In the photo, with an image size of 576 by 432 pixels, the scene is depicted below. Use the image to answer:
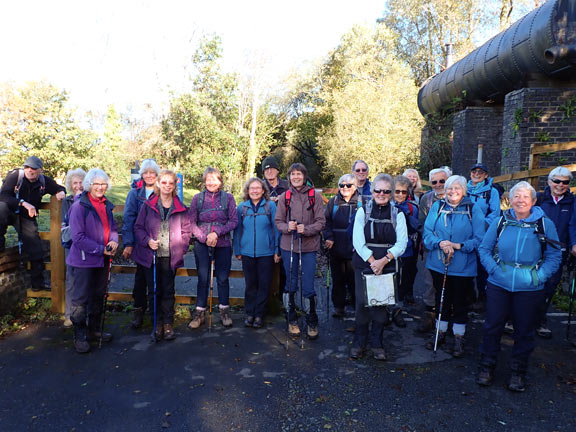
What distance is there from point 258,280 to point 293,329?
0.74 meters

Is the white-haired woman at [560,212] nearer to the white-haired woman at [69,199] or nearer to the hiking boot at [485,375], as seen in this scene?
the hiking boot at [485,375]

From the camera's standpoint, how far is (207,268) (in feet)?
16.4

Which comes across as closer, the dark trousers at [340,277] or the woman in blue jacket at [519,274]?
the woman in blue jacket at [519,274]

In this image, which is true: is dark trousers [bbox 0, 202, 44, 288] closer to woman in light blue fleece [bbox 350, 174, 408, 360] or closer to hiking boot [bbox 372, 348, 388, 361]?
woman in light blue fleece [bbox 350, 174, 408, 360]

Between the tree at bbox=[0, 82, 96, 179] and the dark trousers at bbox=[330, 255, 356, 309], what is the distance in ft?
64.4

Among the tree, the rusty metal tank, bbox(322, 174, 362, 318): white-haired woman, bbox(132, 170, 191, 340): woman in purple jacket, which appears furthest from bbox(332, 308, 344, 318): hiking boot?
the tree

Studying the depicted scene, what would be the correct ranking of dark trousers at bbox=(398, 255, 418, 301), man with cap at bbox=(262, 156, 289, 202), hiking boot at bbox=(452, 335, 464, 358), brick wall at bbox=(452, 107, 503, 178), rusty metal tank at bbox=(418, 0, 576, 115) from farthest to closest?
1. brick wall at bbox=(452, 107, 503, 178)
2. rusty metal tank at bbox=(418, 0, 576, 115)
3. man with cap at bbox=(262, 156, 289, 202)
4. dark trousers at bbox=(398, 255, 418, 301)
5. hiking boot at bbox=(452, 335, 464, 358)

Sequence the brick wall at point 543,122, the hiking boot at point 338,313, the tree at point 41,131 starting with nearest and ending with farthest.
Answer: the hiking boot at point 338,313, the brick wall at point 543,122, the tree at point 41,131

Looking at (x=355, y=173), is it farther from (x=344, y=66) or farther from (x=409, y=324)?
(x=344, y=66)

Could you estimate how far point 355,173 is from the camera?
5.53 meters

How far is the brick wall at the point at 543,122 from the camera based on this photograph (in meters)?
8.80

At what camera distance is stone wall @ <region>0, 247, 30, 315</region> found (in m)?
5.14

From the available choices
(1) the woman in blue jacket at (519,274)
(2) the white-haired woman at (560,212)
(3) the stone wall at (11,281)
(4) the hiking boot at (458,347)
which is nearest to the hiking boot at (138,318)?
(3) the stone wall at (11,281)

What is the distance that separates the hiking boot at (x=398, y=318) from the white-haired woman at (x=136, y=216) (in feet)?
10.5
